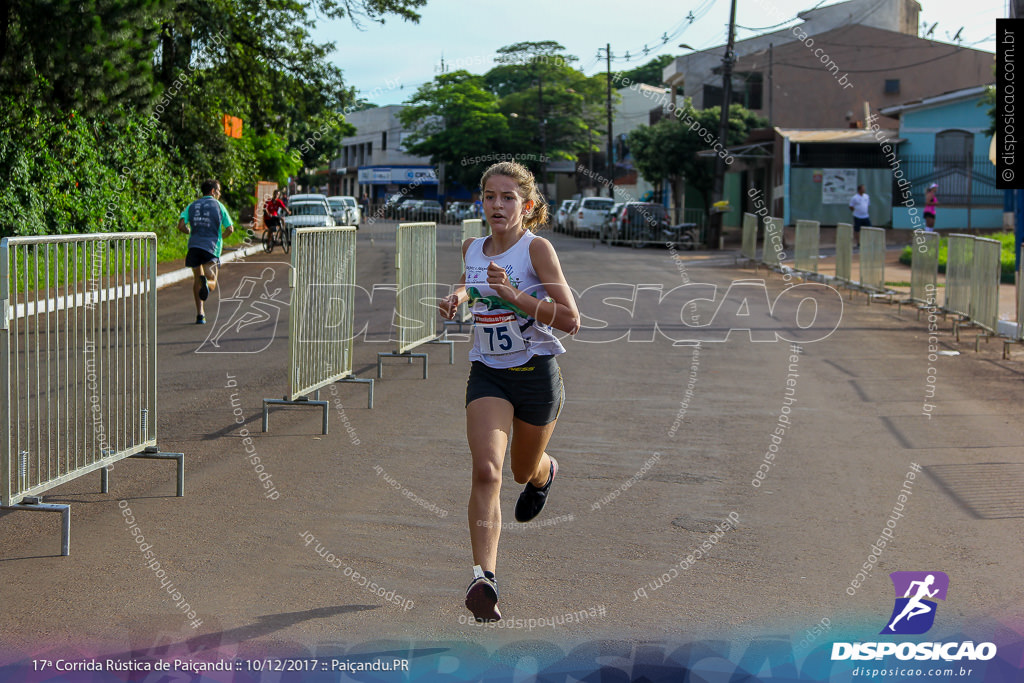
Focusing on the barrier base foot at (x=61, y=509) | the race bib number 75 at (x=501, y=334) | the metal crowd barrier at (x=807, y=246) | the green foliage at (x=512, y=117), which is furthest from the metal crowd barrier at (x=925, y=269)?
the green foliage at (x=512, y=117)

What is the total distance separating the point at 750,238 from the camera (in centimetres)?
3008

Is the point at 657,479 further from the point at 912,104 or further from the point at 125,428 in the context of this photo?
the point at 912,104

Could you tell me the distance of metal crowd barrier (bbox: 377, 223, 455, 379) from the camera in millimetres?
11602

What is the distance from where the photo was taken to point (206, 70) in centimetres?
2842

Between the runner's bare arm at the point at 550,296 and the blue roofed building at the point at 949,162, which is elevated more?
the blue roofed building at the point at 949,162

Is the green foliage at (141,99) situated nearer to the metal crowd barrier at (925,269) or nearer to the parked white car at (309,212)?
the parked white car at (309,212)

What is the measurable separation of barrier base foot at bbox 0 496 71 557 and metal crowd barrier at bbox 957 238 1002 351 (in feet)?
36.6

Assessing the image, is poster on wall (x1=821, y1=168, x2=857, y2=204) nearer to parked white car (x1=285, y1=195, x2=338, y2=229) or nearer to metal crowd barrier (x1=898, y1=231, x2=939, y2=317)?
parked white car (x1=285, y1=195, x2=338, y2=229)

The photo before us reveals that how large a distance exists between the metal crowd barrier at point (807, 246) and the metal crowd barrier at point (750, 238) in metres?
4.40

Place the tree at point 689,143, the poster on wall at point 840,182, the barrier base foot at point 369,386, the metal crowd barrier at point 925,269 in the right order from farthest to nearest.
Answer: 1. the tree at point 689,143
2. the poster on wall at point 840,182
3. the metal crowd barrier at point 925,269
4. the barrier base foot at point 369,386

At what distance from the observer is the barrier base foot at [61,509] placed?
539 cm

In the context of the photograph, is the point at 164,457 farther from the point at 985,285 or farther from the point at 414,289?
the point at 985,285

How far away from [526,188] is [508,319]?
0.61 metres

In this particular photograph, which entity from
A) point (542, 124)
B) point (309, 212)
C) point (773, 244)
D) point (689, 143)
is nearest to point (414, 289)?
point (773, 244)
